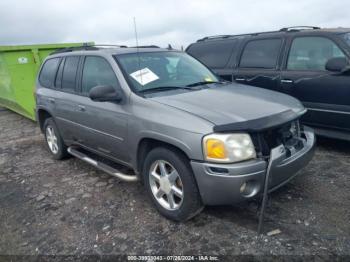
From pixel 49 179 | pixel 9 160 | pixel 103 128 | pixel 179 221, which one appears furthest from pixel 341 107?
pixel 9 160

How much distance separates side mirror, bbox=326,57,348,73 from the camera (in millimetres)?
4247

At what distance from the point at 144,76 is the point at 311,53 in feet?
8.73

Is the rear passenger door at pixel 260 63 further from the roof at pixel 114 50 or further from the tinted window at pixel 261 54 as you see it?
the roof at pixel 114 50

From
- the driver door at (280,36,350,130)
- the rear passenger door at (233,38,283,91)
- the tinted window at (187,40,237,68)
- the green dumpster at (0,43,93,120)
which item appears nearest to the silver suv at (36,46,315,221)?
the driver door at (280,36,350,130)

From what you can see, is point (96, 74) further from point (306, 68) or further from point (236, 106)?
point (306, 68)

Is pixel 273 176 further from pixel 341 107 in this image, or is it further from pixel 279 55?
pixel 279 55

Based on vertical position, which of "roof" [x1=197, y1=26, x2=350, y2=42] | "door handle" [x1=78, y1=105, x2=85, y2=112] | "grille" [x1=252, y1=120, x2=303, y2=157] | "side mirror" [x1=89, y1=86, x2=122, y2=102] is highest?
"roof" [x1=197, y1=26, x2=350, y2=42]

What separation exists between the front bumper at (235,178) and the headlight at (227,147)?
5 centimetres

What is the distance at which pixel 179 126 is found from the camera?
2859 mm

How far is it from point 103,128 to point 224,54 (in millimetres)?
3108

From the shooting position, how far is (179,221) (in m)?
3.15

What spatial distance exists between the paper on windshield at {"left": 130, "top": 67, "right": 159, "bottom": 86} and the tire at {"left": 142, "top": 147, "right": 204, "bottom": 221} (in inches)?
33.3

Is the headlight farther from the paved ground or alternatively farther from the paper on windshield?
the paper on windshield

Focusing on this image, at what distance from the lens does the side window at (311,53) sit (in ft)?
15.1
